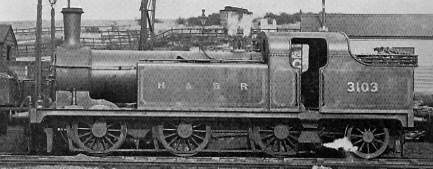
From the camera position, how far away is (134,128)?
10531mm

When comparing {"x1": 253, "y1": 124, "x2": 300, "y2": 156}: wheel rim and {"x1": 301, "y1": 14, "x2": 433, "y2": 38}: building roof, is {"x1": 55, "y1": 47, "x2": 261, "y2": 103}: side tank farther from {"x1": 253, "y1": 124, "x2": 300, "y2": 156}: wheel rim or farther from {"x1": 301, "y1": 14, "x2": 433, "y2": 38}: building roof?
{"x1": 301, "y1": 14, "x2": 433, "y2": 38}: building roof

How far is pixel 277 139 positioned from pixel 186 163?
1.85m

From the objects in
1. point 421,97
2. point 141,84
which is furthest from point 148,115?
point 421,97

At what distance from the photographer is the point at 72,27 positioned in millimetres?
10672

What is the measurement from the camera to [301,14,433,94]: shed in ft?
103

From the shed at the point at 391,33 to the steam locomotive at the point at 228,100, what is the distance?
66.4 feet

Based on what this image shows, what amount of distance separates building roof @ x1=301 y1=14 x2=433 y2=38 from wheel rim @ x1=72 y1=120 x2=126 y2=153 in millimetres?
22068

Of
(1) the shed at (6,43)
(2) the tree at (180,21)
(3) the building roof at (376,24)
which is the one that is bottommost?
(1) the shed at (6,43)

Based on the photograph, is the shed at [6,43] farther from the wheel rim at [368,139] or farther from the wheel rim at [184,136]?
Answer: the wheel rim at [368,139]

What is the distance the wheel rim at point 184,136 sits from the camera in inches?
407

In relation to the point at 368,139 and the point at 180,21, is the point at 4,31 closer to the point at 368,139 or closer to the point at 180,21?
the point at 368,139

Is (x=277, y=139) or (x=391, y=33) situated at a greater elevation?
(x=391, y=33)

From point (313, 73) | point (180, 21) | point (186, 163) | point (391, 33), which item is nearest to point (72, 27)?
point (186, 163)

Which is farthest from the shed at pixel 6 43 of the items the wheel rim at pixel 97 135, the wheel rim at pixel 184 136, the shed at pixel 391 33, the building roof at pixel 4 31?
the shed at pixel 391 33
